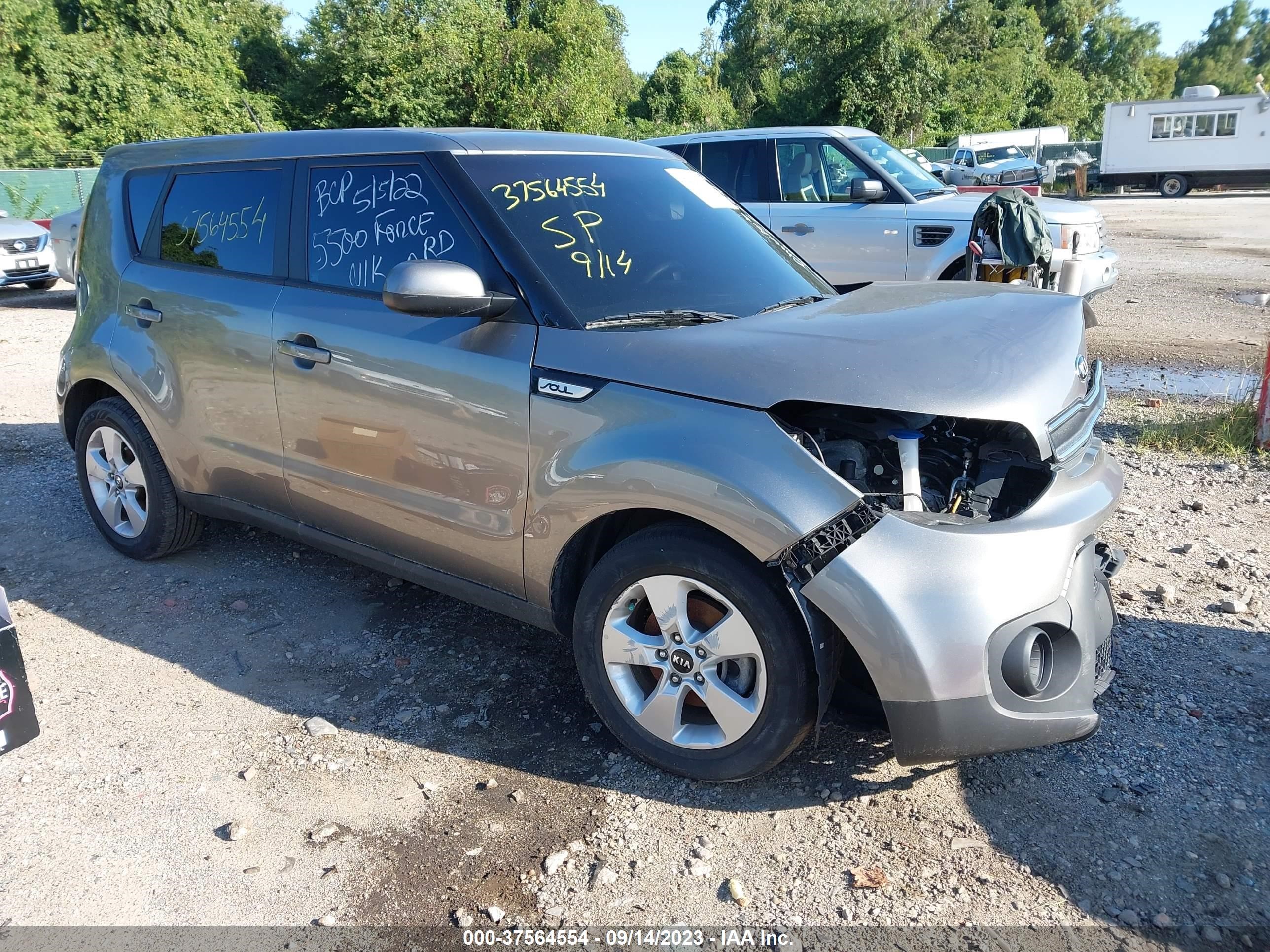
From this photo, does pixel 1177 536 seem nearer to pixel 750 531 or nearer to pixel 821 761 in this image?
pixel 821 761

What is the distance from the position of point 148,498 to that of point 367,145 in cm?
204

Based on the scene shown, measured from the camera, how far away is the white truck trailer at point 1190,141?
1208 inches

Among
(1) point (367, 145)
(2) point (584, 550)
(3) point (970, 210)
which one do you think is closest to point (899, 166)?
Result: (3) point (970, 210)

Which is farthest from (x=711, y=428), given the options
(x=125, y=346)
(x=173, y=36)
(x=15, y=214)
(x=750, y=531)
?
(x=173, y=36)

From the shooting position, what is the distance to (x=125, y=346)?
447 cm

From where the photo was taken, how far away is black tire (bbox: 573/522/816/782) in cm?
273

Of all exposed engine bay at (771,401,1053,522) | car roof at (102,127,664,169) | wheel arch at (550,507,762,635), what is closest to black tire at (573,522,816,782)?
wheel arch at (550,507,762,635)

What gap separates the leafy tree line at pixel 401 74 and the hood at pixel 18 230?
14.9 metres

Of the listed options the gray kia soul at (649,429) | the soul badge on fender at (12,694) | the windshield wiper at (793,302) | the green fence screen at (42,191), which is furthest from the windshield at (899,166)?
the green fence screen at (42,191)

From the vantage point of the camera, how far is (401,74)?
98.6ft

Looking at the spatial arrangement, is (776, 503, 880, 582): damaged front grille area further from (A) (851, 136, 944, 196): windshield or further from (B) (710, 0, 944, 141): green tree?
(B) (710, 0, 944, 141): green tree

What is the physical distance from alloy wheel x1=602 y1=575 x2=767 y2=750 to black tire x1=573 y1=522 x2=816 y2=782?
1.0 inches

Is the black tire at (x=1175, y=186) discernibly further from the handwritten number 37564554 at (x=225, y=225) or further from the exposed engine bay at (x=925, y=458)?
the handwritten number 37564554 at (x=225, y=225)

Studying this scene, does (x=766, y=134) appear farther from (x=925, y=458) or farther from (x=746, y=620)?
(x=746, y=620)
